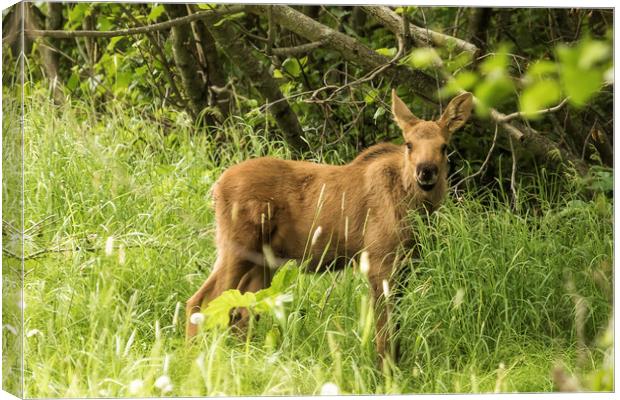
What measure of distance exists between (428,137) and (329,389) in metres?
1.53

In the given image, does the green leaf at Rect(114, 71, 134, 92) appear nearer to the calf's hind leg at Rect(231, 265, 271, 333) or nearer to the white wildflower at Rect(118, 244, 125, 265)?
the white wildflower at Rect(118, 244, 125, 265)

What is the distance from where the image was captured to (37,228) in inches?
179

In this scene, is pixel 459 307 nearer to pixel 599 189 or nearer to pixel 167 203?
pixel 599 189

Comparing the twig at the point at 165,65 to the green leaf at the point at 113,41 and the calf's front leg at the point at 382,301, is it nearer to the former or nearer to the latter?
the green leaf at the point at 113,41

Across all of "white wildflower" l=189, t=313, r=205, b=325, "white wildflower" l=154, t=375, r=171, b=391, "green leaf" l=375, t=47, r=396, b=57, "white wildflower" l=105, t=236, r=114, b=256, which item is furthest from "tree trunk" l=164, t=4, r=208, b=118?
"white wildflower" l=154, t=375, r=171, b=391

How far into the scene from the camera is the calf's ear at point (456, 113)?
4.96 meters

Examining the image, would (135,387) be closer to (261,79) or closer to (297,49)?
(261,79)

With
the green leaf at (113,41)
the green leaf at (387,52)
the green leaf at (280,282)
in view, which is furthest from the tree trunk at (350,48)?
the green leaf at (280,282)

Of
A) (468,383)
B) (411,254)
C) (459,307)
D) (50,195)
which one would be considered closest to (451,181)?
(411,254)

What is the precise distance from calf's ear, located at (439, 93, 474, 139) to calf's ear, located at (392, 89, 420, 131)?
0.17 m

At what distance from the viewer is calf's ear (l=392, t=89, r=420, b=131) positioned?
5.07 m

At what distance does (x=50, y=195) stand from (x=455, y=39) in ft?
8.03

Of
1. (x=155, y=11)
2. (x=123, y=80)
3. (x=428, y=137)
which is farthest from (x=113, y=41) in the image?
(x=428, y=137)

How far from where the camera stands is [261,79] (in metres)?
5.50
